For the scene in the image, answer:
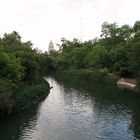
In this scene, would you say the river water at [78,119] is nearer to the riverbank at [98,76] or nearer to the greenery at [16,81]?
the greenery at [16,81]

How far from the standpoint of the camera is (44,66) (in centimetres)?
13550

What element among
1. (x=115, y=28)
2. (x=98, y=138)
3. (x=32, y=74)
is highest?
(x=115, y=28)

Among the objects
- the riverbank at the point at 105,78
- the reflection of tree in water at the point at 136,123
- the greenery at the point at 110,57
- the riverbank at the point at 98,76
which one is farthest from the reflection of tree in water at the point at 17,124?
the riverbank at the point at 98,76

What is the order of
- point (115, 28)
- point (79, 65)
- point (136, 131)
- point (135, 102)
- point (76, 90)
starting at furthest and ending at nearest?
point (79, 65)
point (115, 28)
point (76, 90)
point (135, 102)
point (136, 131)

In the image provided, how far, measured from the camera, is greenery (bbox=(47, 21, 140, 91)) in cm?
8523

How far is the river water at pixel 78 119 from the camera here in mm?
38219

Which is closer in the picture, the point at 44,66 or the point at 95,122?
the point at 95,122

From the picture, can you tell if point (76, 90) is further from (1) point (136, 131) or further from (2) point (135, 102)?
(1) point (136, 131)

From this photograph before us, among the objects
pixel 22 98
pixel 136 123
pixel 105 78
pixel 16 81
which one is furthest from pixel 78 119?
pixel 105 78

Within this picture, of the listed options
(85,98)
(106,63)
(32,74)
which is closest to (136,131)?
(85,98)

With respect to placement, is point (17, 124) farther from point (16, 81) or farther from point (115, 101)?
point (115, 101)

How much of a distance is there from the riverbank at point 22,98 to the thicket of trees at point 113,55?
20.8 m

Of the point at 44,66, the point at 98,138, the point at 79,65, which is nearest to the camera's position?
the point at 98,138

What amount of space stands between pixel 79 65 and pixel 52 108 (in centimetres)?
7070
